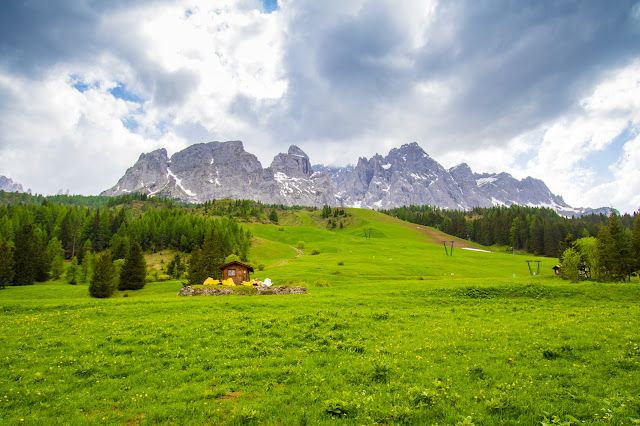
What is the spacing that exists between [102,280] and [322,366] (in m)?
64.4

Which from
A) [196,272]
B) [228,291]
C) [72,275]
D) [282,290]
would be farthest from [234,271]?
[72,275]

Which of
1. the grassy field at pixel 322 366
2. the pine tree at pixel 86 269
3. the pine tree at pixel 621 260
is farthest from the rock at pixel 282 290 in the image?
the pine tree at pixel 86 269

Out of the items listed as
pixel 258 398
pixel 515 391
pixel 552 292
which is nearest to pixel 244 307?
pixel 258 398

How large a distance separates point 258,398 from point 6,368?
1223cm

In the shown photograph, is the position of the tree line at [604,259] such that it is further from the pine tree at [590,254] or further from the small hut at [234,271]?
the small hut at [234,271]

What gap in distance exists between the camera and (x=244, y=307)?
93.4 ft

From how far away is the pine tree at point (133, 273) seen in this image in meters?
76.5

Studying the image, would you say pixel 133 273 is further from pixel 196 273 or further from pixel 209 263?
pixel 209 263

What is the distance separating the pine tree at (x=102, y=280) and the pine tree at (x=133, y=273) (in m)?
14.3

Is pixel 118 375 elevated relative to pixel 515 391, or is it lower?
lower

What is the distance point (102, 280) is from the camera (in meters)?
61.4

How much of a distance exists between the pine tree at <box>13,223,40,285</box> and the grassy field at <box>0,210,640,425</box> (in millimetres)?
70057

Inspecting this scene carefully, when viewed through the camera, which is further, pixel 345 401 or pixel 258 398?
pixel 258 398

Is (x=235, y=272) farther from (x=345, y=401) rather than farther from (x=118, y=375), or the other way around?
(x=345, y=401)
